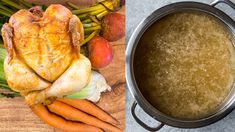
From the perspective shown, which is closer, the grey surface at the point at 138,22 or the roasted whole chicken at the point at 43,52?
the roasted whole chicken at the point at 43,52

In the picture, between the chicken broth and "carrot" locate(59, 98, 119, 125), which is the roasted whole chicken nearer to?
"carrot" locate(59, 98, 119, 125)

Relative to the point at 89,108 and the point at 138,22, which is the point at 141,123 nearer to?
the point at 89,108

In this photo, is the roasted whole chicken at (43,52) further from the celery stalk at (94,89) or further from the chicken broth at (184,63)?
the chicken broth at (184,63)

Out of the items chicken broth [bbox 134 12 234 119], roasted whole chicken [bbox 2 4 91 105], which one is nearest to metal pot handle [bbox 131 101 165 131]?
chicken broth [bbox 134 12 234 119]

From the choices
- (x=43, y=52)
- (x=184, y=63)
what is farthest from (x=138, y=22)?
(x=43, y=52)

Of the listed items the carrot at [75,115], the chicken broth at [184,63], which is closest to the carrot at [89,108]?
the carrot at [75,115]

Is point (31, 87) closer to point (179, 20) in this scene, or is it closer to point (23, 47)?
point (23, 47)

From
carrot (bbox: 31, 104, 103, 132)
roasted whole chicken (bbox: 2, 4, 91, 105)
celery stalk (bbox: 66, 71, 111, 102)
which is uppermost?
roasted whole chicken (bbox: 2, 4, 91, 105)
